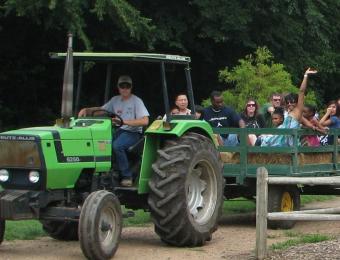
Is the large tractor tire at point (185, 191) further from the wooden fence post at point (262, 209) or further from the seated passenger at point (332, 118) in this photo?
the seated passenger at point (332, 118)

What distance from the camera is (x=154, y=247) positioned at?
10.1 meters

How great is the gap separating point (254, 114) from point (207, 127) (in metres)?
2.73

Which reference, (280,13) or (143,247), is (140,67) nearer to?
(143,247)

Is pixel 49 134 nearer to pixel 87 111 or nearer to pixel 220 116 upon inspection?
pixel 87 111

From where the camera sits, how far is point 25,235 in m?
10.8

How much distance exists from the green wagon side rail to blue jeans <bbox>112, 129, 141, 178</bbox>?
2345 mm

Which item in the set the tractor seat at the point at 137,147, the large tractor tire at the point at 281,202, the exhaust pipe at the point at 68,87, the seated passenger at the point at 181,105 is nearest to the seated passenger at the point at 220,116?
the seated passenger at the point at 181,105

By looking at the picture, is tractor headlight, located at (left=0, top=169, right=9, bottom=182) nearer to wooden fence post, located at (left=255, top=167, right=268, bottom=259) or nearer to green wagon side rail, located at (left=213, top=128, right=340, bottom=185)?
wooden fence post, located at (left=255, top=167, right=268, bottom=259)

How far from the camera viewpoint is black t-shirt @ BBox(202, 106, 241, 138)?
43.3ft

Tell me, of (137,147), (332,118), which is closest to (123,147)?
(137,147)

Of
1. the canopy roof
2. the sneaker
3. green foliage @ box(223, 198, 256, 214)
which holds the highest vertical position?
the canopy roof

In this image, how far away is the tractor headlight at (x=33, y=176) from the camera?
9.01m

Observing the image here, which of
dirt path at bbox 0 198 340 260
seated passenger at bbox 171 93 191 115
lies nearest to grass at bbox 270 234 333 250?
dirt path at bbox 0 198 340 260

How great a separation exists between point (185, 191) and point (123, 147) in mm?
918
